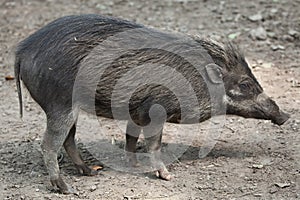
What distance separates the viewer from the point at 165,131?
579 cm

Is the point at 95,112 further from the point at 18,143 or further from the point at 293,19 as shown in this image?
the point at 293,19

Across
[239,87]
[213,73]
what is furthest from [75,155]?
[239,87]

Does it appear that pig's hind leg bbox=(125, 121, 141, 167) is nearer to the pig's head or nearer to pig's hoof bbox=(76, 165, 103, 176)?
pig's hoof bbox=(76, 165, 103, 176)

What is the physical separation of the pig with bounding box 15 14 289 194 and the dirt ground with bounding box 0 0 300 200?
0.24m

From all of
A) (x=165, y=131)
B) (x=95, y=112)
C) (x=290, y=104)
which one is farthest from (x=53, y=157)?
(x=290, y=104)

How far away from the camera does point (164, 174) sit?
495 centimetres

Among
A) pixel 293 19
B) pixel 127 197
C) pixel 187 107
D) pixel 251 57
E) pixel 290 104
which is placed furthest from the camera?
pixel 293 19

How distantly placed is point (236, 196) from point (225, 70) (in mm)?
1081

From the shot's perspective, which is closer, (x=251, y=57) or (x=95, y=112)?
(x=95, y=112)

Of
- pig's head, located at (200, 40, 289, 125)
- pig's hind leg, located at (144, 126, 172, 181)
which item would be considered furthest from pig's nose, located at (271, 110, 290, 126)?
pig's hind leg, located at (144, 126, 172, 181)

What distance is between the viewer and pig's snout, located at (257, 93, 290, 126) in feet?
17.2

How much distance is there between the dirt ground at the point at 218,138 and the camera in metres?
4.74

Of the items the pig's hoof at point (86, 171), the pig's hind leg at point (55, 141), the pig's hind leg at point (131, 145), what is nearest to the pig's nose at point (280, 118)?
the pig's hind leg at point (131, 145)

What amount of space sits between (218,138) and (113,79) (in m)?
1.36
